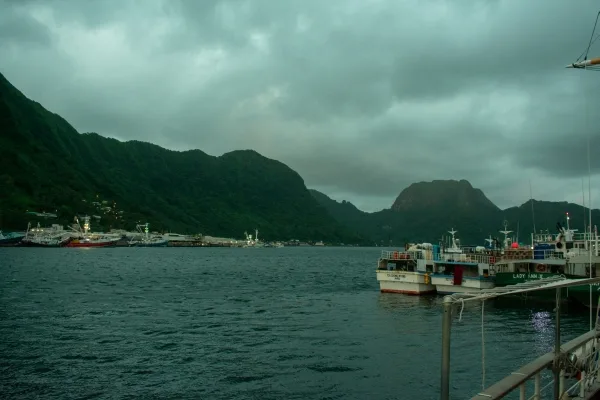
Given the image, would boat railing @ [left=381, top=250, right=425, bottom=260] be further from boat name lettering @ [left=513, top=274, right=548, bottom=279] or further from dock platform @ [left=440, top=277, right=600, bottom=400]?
dock platform @ [left=440, top=277, right=600, bottom=400]

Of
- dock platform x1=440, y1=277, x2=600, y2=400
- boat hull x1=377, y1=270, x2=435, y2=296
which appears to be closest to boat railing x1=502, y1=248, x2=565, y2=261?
boat hull x1=377, y1=270, x2=435, y2=296

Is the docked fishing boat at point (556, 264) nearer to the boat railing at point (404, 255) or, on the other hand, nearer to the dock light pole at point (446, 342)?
the boat railing at point (404, 255)

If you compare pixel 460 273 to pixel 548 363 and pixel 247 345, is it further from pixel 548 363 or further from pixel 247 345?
pixel 548 363

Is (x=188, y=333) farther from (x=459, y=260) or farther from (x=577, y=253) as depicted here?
(x=577, y=253)

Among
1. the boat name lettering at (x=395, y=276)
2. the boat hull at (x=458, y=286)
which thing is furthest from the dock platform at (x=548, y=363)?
the boat name lettering at (x=395, y=276)

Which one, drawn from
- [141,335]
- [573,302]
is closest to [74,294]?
[141,335]

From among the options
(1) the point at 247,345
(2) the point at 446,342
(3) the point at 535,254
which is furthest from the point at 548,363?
(3) the point at 535,254
